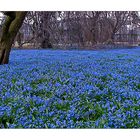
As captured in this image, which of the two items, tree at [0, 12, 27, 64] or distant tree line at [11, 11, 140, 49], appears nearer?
tree at [0, 12, 27, 64]

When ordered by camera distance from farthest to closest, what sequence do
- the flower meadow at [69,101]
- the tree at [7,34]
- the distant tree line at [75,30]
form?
the distant tree line at [75,30]
the tree at [7,34]
the flower meadow at [69,101]

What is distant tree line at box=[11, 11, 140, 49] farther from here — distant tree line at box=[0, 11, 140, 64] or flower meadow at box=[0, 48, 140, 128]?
flower meadow at box=[0, 48, 140, 128]

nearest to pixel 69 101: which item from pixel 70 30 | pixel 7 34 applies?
pixel 7 34

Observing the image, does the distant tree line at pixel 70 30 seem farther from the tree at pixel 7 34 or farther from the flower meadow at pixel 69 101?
the flower meadow at pixel 69 101

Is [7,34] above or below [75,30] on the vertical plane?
above

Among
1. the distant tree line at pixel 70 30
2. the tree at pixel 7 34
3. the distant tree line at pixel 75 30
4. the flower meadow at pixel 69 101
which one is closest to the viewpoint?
the flower meadow at pixel 69 101

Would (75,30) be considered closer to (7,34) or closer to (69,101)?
(7,34)

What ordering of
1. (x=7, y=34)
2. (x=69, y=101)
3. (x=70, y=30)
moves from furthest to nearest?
(x=70, y=30) < (x=7, y=34) < (x=69, y=101)

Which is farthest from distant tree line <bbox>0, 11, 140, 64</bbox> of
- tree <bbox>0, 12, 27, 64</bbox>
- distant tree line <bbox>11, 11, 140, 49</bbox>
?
tree <bbox>0, 12, 27, 64</bbox>

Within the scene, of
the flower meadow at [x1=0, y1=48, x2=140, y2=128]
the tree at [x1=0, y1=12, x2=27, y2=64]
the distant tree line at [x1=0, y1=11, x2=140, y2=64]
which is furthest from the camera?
the distant tree line at [x1=0, y1=11, x2=140, y2=64]

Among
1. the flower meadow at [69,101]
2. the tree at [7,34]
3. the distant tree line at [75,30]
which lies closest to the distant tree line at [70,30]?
the distant tree line at [75,30]
